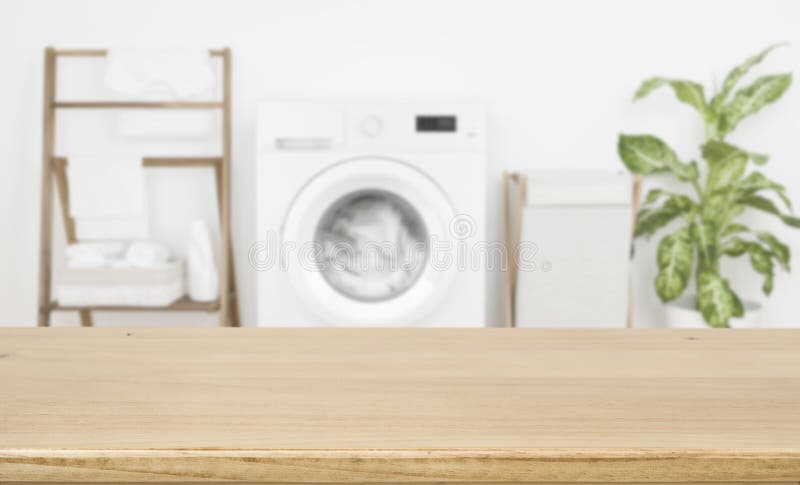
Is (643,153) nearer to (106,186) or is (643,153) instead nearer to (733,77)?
(733,77)

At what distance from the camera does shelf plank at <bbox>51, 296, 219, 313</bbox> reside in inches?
93.7

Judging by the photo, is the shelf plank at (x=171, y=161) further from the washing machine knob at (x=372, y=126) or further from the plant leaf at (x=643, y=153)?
the plant leaf at (x=643, y=153)

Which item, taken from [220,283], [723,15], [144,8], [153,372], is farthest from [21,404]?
[723,15]

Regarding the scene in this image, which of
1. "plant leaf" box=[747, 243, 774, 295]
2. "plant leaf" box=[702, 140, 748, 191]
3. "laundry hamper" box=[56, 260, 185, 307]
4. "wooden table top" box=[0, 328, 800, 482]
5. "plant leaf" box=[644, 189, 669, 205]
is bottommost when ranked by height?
"laundry hamper" box=[56, 260, 185, 307]

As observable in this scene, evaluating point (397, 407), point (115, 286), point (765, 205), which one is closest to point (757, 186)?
point (765, 205)

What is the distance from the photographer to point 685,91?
2416mm

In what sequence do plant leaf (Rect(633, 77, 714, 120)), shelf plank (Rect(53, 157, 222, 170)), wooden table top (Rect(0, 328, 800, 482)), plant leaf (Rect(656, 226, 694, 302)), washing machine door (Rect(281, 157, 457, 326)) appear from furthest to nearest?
1. shelf plank (Rect(53, 157, 222, 170))
2. plant leaf (Rect(633, 77, 714, 120))
3. plant leaf (Rect(656, 226, 694, 302))
4. washing machine door (Rect(281, 157, 457, 326))
5. wooden table top (Rect(0, 328, 800, 482))

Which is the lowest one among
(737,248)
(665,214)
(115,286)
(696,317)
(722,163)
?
(696,317)

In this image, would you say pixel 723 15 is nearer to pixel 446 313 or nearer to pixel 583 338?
pixel 446 313

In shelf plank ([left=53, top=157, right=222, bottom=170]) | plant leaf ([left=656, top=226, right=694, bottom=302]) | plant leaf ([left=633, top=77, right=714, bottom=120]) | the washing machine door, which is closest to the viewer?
the washing machine door

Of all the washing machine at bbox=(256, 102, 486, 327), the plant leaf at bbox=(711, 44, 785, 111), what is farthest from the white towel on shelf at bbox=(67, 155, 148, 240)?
the plant leaf at bbox=(711, 44, 785, 111)

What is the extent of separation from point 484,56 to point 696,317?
3.78ft

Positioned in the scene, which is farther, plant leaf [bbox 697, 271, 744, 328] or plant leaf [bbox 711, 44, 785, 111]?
plant leaf [bbox 711, 44, 785, 111]

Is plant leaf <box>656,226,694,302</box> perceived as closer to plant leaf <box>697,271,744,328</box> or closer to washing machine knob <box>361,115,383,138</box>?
plant leaf <box>697,271,744,328</box>
